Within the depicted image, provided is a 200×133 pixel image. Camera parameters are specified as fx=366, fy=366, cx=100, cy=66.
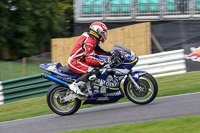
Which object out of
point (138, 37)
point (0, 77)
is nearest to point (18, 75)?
point (0, 77)

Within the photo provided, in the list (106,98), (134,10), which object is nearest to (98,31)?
(106,98)

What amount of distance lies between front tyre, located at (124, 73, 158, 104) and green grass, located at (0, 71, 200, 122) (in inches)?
45.7

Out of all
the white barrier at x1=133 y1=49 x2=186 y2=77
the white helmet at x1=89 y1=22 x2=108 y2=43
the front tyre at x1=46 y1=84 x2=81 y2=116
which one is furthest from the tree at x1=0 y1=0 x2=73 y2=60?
the white helmet at x1=89 y1=22 x2=108 y2=43

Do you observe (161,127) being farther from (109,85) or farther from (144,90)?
(109,85)

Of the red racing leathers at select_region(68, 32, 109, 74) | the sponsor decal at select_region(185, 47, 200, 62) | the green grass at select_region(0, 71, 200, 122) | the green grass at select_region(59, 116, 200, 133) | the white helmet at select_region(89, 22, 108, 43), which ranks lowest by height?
the green grass at select_region(0, 71, 200, 122)

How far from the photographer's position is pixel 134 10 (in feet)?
51.9

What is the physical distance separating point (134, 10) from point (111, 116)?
9478 mm

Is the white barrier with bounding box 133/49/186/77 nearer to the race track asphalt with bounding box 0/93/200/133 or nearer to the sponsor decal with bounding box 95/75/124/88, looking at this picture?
the race track asphalt with bounding box 0/93/200/133

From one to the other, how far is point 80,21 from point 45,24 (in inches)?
133

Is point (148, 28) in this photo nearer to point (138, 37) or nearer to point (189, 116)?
point (138, 37)

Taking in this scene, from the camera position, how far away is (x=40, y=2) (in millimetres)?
19578

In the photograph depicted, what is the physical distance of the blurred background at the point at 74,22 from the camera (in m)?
13.1

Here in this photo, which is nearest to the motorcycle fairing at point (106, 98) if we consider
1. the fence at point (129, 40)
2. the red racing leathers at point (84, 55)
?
the red racing leathers at point (84, 55)

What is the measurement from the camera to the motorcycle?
7504 millimetres
